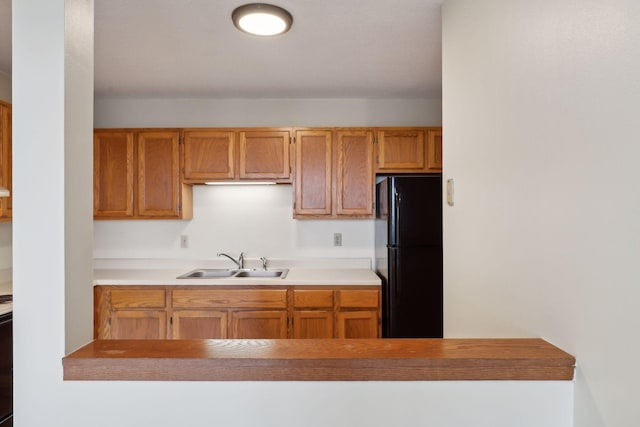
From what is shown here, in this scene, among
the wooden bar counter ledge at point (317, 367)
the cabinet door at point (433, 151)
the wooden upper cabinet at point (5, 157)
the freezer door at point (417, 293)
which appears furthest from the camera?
the cabinet door at point (433, 151)

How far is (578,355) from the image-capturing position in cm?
84

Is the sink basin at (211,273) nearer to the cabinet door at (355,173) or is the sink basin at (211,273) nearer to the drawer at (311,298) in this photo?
the drawer at (311,298)

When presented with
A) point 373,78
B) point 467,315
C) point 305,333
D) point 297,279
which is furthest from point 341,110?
point 467,315

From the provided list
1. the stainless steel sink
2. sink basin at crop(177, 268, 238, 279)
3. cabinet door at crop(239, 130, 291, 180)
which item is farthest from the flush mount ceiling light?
sink basin at crop(177, 268, 238, 279)

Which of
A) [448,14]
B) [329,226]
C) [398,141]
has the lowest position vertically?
[329,226]

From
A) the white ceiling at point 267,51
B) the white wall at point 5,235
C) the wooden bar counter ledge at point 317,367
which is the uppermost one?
the white ceiling at point 267,51

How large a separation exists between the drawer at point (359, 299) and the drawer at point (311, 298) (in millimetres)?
115

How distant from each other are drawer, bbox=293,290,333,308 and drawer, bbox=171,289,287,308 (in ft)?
0.30

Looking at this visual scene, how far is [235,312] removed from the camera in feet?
8.81

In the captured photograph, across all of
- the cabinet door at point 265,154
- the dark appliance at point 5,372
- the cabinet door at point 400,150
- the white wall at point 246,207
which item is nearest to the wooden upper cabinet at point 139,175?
the white wall at point 246,207

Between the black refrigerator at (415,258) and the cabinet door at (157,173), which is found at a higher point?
the cabinet door at (157,173)

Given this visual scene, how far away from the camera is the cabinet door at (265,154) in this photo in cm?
299

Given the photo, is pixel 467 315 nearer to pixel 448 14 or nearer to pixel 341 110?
pixel 448 14

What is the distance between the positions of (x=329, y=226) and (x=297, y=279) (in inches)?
27.7
